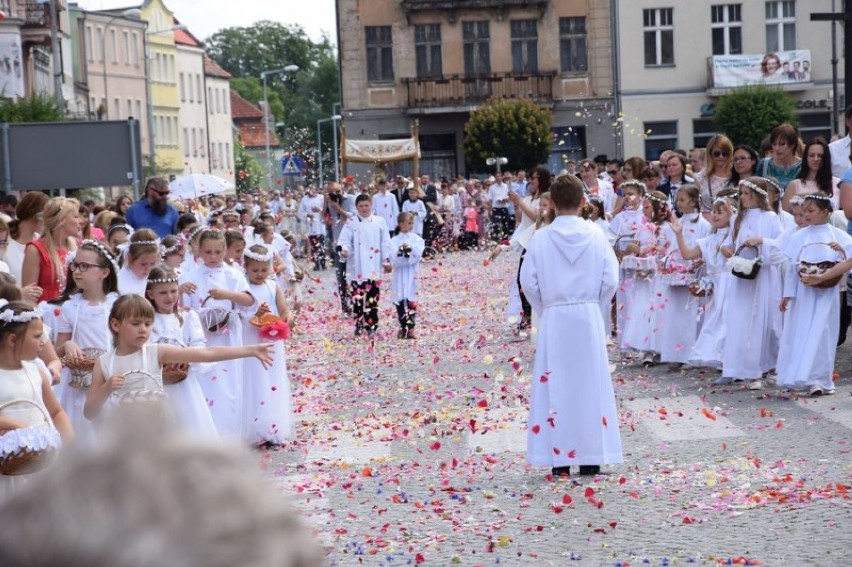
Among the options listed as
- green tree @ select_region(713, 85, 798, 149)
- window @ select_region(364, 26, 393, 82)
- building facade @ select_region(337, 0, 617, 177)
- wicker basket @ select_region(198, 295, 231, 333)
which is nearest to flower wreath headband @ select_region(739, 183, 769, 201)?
wicker basket @ select_region(198, 295, 231, 333)

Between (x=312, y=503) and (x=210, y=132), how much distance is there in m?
99.1

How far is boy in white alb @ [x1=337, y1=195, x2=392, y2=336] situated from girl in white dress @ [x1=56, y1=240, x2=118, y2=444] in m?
11.4

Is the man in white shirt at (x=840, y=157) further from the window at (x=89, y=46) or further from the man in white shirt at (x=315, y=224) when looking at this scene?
the window at (x=89, y=46)

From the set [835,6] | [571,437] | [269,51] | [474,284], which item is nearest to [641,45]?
[835,6]

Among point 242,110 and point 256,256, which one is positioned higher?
point 242,110

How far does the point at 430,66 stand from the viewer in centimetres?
6047

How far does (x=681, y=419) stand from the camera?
11773 mm

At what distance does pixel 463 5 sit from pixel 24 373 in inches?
2155

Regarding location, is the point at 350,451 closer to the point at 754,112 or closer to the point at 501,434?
the point at 501,434

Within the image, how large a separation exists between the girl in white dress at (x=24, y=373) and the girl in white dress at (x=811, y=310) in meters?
7.60

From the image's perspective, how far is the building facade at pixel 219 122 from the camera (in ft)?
347

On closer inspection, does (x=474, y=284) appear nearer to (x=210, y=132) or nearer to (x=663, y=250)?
(x=663, y=250)

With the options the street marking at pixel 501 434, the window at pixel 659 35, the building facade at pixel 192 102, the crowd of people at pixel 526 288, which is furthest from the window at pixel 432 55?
the street marking at pixel 501 434

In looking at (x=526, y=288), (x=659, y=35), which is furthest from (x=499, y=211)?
(x=526, y=288)
